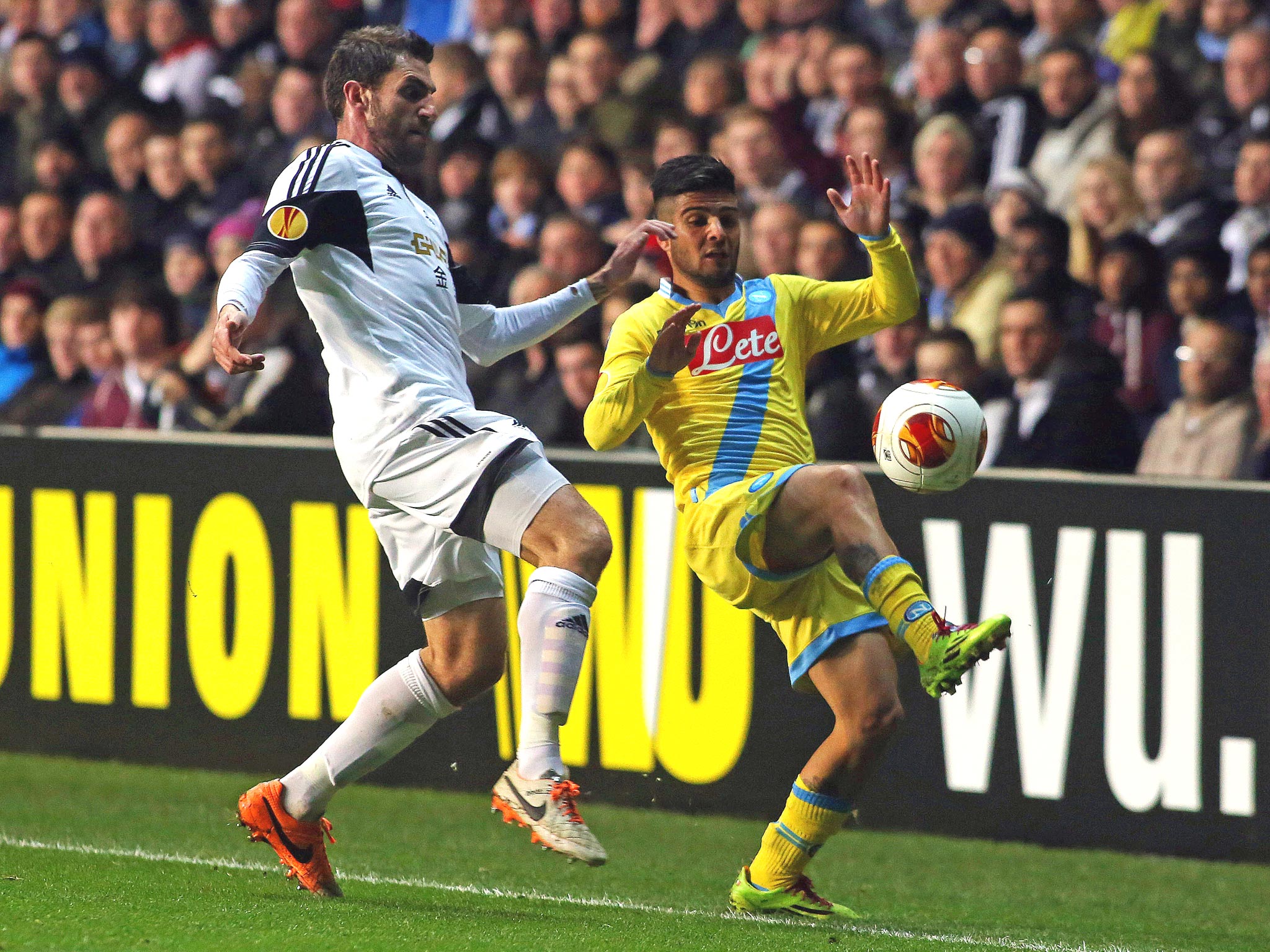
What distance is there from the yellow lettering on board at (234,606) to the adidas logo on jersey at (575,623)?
358 cm

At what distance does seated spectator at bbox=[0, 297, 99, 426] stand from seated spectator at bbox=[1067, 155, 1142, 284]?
5.13m

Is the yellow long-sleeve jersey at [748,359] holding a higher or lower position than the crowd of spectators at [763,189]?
lower

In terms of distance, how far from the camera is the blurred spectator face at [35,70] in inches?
477

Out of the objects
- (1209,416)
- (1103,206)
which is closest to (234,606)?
(1209,416)

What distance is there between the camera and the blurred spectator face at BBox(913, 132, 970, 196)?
27.9 ft

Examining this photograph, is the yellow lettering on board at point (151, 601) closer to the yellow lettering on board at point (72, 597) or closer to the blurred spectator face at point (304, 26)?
the yellow lettering on board at point (72, 597)

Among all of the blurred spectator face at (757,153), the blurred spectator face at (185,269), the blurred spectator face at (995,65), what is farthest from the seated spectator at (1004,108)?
the blurred spectator face at (185,269)

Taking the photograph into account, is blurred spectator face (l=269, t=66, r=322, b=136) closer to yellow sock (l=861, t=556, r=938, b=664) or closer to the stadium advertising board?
the stadium advertising board

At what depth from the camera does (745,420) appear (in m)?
5.23

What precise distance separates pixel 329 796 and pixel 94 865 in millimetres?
983

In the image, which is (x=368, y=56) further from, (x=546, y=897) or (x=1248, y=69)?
(x=1248, y=69)

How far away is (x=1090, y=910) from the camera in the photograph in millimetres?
5598

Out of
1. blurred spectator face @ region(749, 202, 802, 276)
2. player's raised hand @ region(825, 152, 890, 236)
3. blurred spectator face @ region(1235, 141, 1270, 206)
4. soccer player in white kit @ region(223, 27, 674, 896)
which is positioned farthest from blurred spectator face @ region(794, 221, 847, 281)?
soccer player in white kit @ region(223, 27, 674, 896)

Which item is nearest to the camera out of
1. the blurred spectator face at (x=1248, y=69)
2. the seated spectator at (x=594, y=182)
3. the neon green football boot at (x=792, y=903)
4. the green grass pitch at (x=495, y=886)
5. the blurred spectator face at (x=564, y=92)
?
the green grass pitch at (x=495, y=886)
